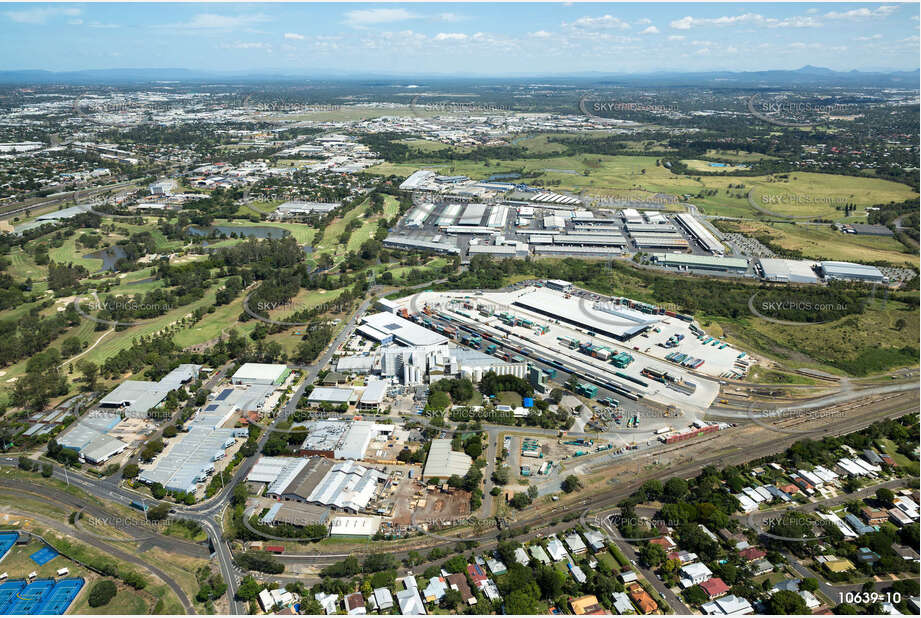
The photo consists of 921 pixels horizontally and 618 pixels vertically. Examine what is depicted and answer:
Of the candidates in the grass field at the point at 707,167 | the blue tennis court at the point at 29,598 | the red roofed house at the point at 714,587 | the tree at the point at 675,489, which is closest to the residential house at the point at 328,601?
the blue tennis court at the point at 29,598

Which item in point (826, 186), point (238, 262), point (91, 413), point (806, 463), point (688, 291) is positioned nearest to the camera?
point (806, 463)

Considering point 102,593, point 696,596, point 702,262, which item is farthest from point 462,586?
point 702,262

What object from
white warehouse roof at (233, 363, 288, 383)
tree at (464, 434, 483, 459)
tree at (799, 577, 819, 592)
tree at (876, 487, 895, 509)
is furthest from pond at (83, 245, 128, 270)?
tree at (876, 487, 895, 509)

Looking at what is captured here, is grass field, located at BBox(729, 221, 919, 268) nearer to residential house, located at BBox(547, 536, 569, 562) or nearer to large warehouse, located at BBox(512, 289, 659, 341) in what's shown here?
large warehouse, located at BBox(512, 289, 659, 341)

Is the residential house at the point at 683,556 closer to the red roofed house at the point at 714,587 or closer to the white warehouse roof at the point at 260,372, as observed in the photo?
the red roofed house at the point at 714,587

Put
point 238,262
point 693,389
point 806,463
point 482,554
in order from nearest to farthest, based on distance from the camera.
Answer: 1. point 482,554
2. point 806,463
3. point 693,389
4. point 238,262

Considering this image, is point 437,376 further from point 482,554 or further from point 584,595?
point 584,595

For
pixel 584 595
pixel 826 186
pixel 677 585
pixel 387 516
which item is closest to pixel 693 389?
pixel 677 585
